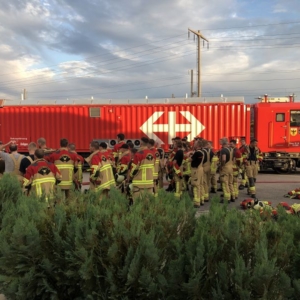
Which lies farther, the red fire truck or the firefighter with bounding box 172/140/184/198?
the red fire truck

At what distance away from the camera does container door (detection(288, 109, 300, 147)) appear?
598 inches

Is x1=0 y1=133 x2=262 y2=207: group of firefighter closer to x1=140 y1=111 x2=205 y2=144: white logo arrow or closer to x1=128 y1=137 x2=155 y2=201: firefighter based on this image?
x1=128 y1=137 x2=155 y2=201: firefighter

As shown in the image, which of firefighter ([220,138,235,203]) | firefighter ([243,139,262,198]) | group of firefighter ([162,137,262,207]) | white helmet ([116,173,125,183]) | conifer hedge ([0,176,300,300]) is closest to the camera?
conifer hedge ([0,176,300,300])

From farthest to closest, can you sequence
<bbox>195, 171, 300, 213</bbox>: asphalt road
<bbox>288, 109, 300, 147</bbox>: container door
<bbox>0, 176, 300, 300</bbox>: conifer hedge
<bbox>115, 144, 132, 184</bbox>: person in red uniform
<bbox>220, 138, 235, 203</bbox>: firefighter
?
<bbox>288, 109, 300, 147</bbox>: container door, <bbox>195, 171, 300, 213</bbox>: asphalt road, <bbox>220, 138, 235, 203</bbox>: firefighter, <bbox>115, 144, 132, 184</bbox>: person in red uniform, <bbox>0, 176, 300, 300</bbox>: conifer hedge

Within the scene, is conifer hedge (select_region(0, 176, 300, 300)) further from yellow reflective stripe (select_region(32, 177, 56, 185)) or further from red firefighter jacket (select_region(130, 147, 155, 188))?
red firefighter jacket (select_region(130, 147, 155, 188))

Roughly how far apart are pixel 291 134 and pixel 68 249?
14.5 metres

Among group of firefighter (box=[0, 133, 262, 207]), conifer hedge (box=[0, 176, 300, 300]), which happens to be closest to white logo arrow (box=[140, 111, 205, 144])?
group of firefighter (box=[0, 133, 262, 207])

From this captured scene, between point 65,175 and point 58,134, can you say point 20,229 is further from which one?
point 58,134

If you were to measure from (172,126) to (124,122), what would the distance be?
2.34 metres

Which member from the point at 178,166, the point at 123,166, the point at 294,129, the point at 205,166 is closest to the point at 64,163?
the point at 123,166

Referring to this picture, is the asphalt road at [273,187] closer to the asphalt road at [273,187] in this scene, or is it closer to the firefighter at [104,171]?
the asphalt road at [273,187]

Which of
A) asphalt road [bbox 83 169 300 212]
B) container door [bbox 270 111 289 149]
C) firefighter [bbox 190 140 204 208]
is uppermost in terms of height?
container door [bbox 270 111 289 149]

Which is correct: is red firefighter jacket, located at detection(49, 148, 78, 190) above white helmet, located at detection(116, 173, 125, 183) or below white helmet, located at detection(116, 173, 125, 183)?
above

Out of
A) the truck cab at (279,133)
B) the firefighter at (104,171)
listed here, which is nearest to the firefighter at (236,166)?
the firefighter at (104,171)
